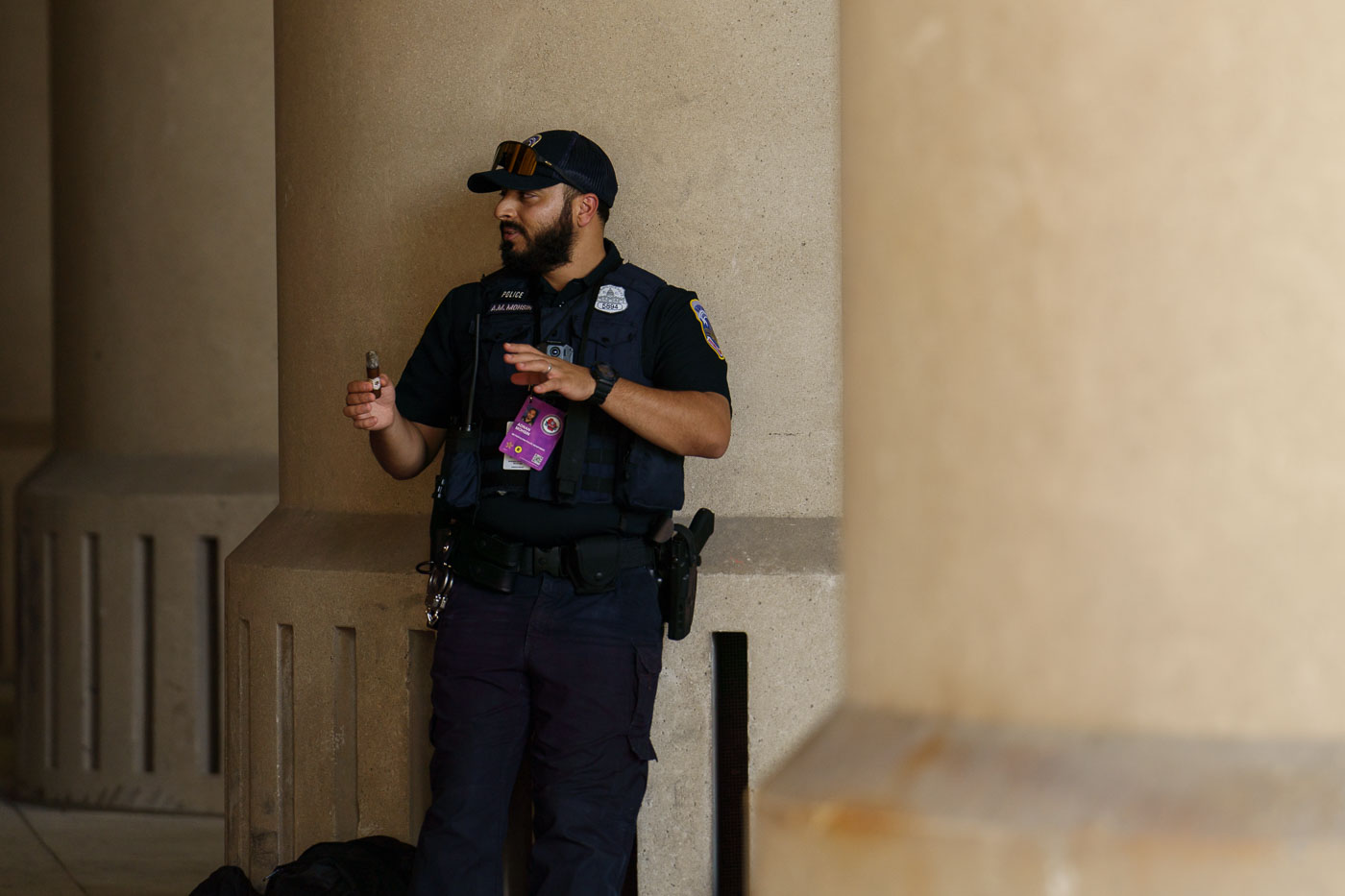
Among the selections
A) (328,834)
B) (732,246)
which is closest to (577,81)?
(732,246)

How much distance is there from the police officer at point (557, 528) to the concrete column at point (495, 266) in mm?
265

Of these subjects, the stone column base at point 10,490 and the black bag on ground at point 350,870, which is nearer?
the black bag on ground at point 350,870

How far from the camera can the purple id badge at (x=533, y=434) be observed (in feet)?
10.6

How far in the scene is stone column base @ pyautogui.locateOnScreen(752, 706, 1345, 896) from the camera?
775mm

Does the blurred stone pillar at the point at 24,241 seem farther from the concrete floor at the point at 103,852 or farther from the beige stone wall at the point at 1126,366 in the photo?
the beige stone wall at the point at 1126,366

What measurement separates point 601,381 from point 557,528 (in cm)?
39

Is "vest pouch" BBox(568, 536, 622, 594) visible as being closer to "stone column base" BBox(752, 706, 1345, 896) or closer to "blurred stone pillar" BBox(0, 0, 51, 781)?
"stone column base" BBox(752, 706, 1345, 896)

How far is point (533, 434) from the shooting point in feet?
10.7

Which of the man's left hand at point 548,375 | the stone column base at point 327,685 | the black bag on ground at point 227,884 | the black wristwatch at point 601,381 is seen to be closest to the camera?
the man's left hand at point 548,375

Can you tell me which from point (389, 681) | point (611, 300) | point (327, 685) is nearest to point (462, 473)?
point (611, 300)

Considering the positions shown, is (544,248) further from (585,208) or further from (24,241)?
(24,241)

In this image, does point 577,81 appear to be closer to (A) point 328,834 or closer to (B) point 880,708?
(A) point 328,834

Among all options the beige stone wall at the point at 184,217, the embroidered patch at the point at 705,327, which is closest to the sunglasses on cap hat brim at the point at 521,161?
the embroidered patch at the point at 705,327

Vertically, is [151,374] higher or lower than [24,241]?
lower
